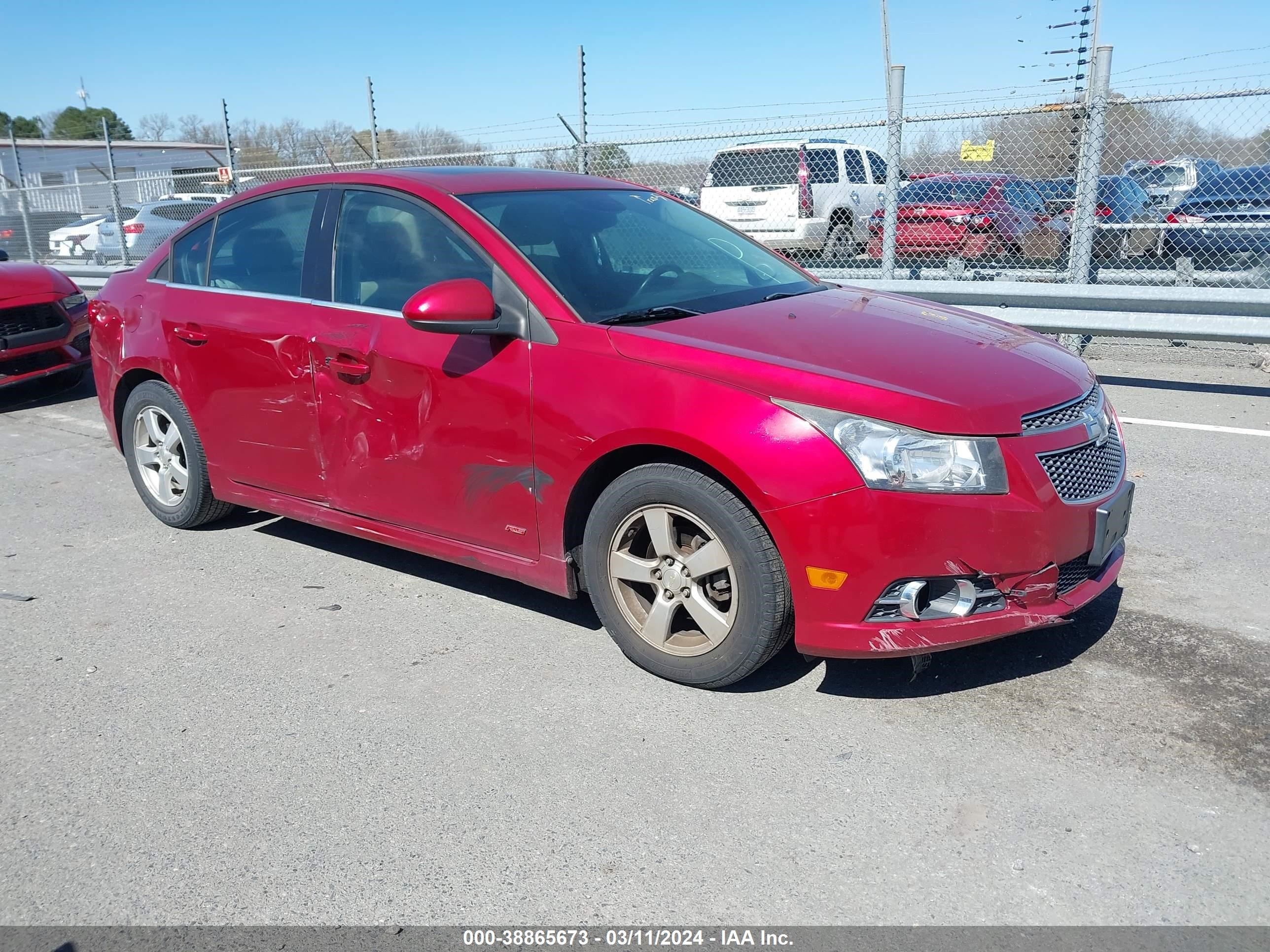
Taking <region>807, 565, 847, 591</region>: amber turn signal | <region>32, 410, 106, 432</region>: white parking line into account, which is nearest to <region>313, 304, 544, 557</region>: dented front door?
<region>807, 565, 847, 591</region>: amber turn signal

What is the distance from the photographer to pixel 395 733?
127 inches

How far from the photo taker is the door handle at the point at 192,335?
469 centimetres

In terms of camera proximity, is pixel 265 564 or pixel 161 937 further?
pixel 265 564

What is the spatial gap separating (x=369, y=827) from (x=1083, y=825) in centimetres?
184

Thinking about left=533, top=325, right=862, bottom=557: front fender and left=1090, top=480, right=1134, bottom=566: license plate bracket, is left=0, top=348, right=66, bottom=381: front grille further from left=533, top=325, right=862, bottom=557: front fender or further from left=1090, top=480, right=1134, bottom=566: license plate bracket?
left=1090, top=480, right=1134, bottom=566: license plate bracket

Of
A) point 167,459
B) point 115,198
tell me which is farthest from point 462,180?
point 115,198

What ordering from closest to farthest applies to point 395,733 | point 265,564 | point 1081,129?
point 395,733
point 265,564
point 1081,129

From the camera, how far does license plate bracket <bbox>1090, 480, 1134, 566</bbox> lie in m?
3.20

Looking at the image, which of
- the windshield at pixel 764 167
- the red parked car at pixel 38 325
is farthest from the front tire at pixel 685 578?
the windshield at pixel 764 167

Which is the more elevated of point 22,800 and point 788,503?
point 788,503

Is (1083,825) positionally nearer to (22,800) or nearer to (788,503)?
(788,503)

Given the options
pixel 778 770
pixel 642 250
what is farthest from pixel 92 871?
pixel 642 250

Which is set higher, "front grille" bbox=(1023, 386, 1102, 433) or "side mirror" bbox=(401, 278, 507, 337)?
"side mirror" bbox=(401, 278, 507, 337)

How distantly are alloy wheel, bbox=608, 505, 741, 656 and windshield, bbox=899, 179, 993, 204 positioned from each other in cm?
755
